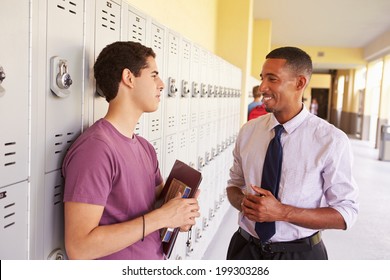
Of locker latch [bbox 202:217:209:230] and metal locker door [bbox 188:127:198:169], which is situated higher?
metal locker door [bbox 188:127:198:169]

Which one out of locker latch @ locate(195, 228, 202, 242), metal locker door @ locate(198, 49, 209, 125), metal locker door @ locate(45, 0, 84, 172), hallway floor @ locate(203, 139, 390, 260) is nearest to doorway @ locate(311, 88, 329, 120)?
hallway floor @ locate(203, 139, 390, 260)

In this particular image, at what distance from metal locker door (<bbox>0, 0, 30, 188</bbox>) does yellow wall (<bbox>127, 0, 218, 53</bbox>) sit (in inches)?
63.5

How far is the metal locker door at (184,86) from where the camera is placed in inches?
102

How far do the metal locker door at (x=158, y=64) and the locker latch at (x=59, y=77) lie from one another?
2.60 feet

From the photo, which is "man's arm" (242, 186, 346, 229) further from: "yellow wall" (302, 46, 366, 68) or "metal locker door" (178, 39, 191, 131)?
"yellow wall" (302, 46, 366, 68)

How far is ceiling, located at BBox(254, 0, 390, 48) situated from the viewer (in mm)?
8656

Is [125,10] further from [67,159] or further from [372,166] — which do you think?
[372,166]

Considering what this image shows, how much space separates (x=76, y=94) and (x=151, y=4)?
2.35m

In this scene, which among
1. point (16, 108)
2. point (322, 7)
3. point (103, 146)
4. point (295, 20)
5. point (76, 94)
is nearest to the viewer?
point (16, 108)

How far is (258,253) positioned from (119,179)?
80 centimetres

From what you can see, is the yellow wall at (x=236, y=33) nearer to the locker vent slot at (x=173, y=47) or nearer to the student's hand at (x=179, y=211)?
the locker vent slot at (x=173, y=47)

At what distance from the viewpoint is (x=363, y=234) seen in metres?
4.59
